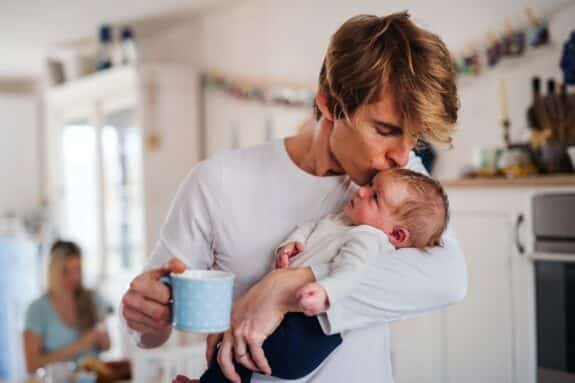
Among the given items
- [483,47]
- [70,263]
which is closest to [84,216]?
[70,263]

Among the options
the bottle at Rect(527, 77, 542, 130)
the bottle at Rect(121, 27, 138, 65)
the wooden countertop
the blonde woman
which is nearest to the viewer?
the wooden countertop

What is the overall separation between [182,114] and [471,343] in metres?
1.76

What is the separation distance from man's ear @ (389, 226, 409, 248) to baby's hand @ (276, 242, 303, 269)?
0.09m

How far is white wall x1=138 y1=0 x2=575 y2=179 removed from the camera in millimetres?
965

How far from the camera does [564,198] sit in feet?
3.36

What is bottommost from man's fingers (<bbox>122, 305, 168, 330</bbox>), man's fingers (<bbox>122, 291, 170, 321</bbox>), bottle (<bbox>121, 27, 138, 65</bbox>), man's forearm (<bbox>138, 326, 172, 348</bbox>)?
man's forearm (<bbox>138, 326, 172, 348</bbox>)

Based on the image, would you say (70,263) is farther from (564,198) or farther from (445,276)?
(445,276)

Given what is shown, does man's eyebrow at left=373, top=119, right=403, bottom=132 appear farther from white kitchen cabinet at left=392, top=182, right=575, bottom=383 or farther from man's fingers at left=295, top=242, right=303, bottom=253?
white kitchen cabinet at left=392, top=182, right=575, bottom=383

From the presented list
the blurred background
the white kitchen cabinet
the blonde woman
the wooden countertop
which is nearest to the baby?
the blurred background

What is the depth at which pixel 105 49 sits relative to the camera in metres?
2.74

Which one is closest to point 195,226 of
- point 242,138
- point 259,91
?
point 259,91

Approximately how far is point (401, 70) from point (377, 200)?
12cm

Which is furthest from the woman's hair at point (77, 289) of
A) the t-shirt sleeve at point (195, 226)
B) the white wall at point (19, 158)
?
the white wall at point (19, 158)

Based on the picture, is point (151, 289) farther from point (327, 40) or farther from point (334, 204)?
point (327, 40)
